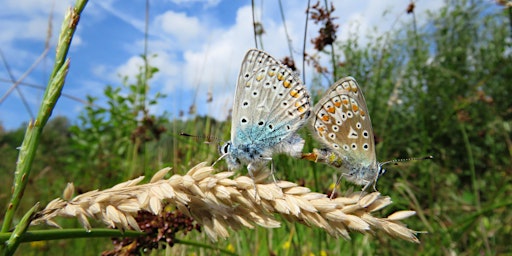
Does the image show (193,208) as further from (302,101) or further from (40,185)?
(40,185)

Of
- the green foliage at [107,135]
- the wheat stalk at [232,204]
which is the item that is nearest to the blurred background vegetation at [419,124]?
the green foliage at [107,135]

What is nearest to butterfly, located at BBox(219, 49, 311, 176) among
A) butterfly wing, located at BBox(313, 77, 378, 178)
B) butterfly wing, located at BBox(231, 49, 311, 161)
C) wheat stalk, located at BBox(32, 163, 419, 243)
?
butterfly wing, located at BBox(231, 49, 311, 161)

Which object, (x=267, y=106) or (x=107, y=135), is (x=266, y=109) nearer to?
(x=267, y=106)

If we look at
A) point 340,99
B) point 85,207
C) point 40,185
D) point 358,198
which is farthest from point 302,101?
point 40,185

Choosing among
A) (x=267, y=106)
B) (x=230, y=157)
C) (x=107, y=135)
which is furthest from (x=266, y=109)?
(x=107, y=135)

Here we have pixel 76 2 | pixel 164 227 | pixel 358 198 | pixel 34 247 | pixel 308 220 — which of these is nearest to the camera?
pixel 76 2

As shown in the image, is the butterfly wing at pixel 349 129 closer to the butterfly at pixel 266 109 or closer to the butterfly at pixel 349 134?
the butterfly at pixel 349 134

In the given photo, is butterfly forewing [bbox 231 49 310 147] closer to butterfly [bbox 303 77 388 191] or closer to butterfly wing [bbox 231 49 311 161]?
butterfly wing [bbox 231 49 311 161]
